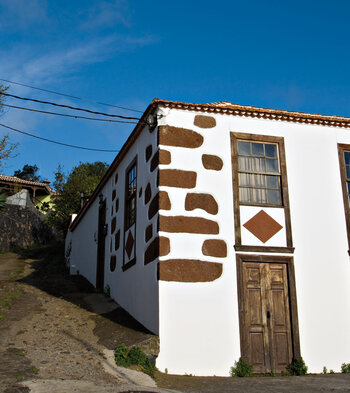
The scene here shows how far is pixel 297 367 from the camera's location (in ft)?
28.1

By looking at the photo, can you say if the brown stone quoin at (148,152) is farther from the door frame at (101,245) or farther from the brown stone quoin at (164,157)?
the door frame at (101,245)

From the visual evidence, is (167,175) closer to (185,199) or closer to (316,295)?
(185,199)

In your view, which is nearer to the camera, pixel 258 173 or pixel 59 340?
pixel 59 340

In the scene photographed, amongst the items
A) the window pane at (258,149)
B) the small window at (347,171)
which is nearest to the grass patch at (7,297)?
the window pane at (258,149)

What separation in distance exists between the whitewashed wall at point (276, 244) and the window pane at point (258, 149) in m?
0.27

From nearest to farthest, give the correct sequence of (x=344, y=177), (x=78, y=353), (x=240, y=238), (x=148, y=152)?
1. (x=78, y=353)
2. (x=240, y=238)
3. (x=148, y=152)
4. (x=344, y=177)

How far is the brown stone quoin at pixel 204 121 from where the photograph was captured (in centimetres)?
958

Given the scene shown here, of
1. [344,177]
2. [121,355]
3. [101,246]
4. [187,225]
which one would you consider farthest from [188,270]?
[101,246]

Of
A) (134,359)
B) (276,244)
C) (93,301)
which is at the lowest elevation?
(134,359)

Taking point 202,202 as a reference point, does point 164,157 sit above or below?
above

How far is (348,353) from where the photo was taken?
894 centimetres

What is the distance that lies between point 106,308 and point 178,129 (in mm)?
4802

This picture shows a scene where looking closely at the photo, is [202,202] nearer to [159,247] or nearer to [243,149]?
[159,247]

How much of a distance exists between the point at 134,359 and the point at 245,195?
3.92 meters
